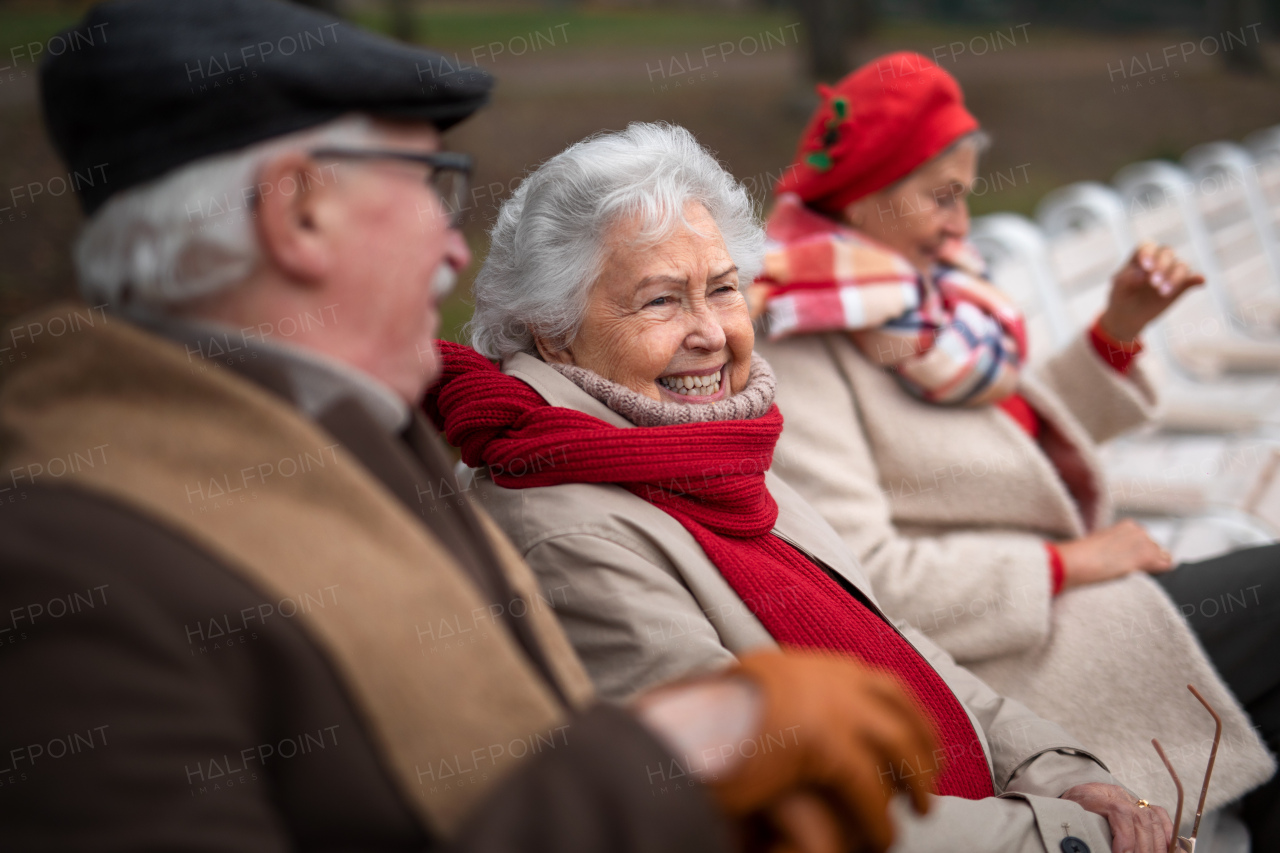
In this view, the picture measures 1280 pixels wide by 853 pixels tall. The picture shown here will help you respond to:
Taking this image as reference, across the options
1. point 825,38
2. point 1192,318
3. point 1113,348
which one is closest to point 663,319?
point 1113,348

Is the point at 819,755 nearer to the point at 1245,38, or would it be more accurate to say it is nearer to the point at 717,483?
the point at 717,483

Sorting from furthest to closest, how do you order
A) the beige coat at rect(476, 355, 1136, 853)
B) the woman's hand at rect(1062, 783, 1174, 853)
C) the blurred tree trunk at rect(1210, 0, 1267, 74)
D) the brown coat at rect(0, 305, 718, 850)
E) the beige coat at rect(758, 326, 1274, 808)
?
the blurred tree trunk at rect(1210, 0, 1267, 74) → the beige coat at rect(758, 326, 1274, 808) → the woman's hand at rect(1062, 783, 1174, 853) → the beige coat at rect(476, 355, 1136, 853) → the brown coat at rect(0, 305, 718, 850)

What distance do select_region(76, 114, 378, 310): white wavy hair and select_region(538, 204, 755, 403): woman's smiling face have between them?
86cm

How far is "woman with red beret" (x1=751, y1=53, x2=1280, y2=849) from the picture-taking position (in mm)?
→ 2410

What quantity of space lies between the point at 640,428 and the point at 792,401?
2.80 ft

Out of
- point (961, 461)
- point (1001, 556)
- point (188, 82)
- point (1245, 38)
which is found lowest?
point (1001, 556)

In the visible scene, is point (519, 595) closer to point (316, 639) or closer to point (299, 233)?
point (316, 639)

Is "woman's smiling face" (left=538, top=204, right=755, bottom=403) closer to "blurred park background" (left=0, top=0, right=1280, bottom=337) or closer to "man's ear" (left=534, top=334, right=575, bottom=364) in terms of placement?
"man's ear" (left=534, top=334, right=575, bottom=364)

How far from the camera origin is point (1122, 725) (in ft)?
7.69

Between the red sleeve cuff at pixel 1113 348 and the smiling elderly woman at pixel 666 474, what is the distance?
1453 millimetres

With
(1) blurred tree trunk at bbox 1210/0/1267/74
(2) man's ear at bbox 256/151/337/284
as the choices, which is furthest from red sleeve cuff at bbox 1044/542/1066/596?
(1) blurred tree trunk at bbox 1210/0/1267/74

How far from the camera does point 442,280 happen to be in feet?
4.55

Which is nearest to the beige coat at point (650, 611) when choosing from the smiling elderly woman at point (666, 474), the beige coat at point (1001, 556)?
the smiling elderly woman at point (666, 474)

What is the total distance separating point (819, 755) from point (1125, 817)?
106cm
